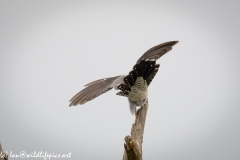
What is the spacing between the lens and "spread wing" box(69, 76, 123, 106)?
12.8 ft

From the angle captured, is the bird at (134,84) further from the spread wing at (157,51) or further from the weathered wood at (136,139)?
the weathered wood at (136,139)

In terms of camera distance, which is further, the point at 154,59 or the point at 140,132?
Result: the point at 154,59

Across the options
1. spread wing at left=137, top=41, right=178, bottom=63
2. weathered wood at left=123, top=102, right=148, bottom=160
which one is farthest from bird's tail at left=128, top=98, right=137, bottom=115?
spread wing at left=137, top=41, right=178, bottom=63

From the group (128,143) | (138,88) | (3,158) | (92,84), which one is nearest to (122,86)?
(138,88)

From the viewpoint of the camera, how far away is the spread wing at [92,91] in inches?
153

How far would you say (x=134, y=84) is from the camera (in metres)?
4.11

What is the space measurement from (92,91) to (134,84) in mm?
528

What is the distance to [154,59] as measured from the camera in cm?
418

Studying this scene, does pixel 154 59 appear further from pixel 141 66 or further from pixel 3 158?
pixel 3 158

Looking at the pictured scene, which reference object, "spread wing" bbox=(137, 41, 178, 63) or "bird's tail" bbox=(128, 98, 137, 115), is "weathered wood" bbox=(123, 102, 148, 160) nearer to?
"bird's tail" bbox=(128, 98, 137, 115)

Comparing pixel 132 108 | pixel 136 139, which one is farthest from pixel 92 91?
pixel 136 139

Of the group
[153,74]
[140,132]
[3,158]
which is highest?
[153,74]

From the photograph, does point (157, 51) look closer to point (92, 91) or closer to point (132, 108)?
point (132, 108)

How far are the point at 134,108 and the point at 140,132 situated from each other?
3.21 ft
